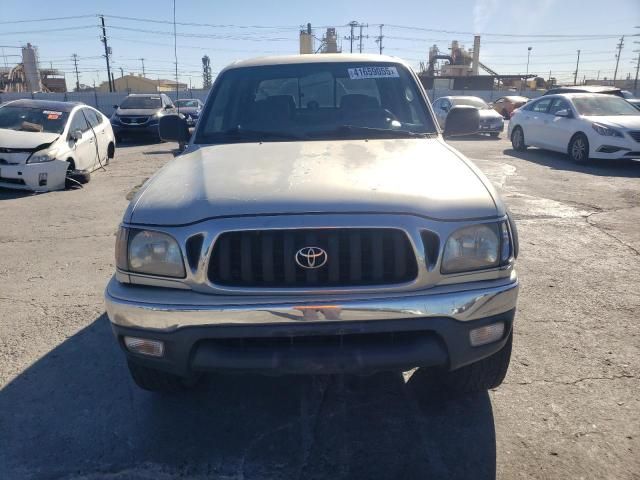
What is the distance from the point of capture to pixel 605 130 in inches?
408

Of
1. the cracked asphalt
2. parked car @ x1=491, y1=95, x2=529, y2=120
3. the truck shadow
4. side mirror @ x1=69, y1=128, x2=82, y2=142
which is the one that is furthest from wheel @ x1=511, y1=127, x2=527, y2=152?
parked car @ x1=491, y1=95, x2=529, y2=120

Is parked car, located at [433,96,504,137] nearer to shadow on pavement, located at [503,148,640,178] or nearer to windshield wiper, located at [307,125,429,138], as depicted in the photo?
shadow on pavement, located at [503,148,640,178]

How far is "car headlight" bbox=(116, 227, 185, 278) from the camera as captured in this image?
226 centimetres

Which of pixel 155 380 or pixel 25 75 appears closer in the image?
pixel 155 380

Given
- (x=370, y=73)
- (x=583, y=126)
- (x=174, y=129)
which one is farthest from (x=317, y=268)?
(x=583, y=126)

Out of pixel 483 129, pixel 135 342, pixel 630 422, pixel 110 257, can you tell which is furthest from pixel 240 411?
pixel 483 129

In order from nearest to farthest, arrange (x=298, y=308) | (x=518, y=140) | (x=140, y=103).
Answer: (x=298, y=308) → (x=518, y=140) → (x=140, y=103)

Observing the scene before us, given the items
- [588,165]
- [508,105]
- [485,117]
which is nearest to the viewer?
[588,165]

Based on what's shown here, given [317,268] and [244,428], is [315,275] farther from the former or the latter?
[244,428]

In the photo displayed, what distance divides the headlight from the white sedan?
10.2 meters

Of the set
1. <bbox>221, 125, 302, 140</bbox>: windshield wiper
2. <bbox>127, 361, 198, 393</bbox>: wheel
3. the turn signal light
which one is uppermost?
<bbox>221, 125, 302, 140</bbox>: windshield wiper

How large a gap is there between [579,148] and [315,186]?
34.0 feet

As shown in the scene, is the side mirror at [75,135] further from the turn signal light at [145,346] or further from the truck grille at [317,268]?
the truck grille at [317,268]

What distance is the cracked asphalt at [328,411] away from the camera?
235cm
